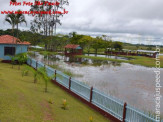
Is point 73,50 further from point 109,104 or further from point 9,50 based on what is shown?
point 109,104

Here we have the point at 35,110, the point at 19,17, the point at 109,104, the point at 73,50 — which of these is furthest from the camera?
the point at 73,50

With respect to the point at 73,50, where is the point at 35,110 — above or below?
below

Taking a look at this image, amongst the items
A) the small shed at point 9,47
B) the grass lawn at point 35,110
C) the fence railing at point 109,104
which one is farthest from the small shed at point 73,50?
the grass lawn at point 35,110

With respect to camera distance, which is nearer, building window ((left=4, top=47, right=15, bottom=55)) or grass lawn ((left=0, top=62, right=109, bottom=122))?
grass lawn ((left=0, top=62, right=109, bottom=122))

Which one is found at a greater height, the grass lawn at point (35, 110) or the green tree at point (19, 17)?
the green tree at point (19, 17)

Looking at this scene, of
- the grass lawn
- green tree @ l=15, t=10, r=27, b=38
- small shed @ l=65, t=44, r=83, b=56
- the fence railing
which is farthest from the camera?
small shed @ l=65, t=44, r=83, b=56

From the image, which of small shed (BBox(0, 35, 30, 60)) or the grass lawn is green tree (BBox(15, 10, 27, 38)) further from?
the grass lawn

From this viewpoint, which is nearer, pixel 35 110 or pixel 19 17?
pixel 35 110

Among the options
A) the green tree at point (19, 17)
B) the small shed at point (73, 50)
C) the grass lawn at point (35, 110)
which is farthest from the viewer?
the small shed at point (73, 50)

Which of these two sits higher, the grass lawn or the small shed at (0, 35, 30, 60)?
the small shed at (0, 35, 30, 60)

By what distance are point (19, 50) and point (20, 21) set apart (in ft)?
11.7

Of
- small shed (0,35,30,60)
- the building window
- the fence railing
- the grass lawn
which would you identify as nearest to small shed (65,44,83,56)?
small shed (0,35,30,60)

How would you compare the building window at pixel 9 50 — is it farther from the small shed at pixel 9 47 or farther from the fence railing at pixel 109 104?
the fence railing at pixel 109 104

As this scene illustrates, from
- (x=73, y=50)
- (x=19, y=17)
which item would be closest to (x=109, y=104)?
(x=19, y=17)
